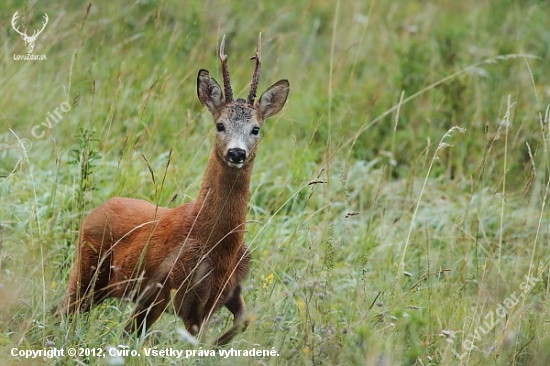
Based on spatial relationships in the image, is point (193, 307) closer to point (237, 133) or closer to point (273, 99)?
point (237, 133)

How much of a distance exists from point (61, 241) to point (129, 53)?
2.79 m

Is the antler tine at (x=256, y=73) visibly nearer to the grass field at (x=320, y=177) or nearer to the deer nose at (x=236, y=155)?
the deer nose at (x=236, y=155)

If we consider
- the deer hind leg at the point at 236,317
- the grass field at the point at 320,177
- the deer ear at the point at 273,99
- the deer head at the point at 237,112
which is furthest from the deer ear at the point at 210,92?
the deer hind leg at the point at 236,317

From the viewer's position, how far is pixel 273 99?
523cm

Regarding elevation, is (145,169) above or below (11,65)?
below

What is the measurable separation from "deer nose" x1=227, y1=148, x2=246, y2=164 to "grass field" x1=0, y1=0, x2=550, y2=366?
398 millimetres

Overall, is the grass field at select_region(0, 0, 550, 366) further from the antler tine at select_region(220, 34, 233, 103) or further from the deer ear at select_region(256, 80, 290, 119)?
the antler tine at select_region(220, 34, 233, 103)

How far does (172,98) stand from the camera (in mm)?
7141

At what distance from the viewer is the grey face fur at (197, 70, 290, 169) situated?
467 cm

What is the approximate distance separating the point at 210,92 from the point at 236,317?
1275mm

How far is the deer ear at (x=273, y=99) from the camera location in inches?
204

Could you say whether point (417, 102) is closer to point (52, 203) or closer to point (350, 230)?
point (350, 230)

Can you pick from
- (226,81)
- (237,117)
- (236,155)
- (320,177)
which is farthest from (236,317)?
(320,177)

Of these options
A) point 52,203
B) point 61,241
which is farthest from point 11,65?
point 61,241
